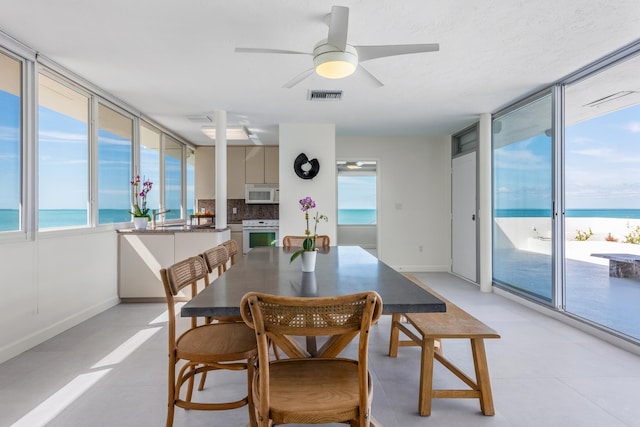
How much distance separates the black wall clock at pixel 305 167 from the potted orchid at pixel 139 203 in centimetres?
203

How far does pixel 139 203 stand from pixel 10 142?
80.4 inches

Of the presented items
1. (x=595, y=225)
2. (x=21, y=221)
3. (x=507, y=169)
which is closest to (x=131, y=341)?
(x=21, y=221)

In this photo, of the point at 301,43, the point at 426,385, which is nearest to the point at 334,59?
the point at 301,43

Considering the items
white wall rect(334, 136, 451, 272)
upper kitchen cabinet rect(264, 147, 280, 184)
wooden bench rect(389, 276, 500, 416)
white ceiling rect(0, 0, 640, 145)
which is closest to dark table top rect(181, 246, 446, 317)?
wooden bench rect(389, 276, 500, 416)

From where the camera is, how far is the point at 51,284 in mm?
3055

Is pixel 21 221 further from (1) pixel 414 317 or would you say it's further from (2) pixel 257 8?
(1) pixel 414 317

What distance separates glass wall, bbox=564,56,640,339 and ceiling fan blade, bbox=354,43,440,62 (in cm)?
217

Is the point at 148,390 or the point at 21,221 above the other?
the point at 21,221

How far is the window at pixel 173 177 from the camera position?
19.0 ft

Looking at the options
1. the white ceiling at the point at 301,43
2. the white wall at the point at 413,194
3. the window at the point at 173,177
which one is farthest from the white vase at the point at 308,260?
the white wall at the point at 413,194

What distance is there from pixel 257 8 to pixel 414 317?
223 cm

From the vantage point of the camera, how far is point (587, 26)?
250 centimetres

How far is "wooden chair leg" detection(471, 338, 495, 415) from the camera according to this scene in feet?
6.14

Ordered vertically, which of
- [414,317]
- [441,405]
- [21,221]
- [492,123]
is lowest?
[441,405]
